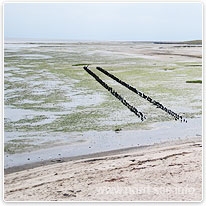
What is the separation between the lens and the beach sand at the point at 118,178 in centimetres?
714

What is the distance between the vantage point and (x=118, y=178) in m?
8.43

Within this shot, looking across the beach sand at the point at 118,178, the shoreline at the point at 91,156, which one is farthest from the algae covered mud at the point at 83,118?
the beach sand at the point at 118,178

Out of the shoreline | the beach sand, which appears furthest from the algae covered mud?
the beach sand

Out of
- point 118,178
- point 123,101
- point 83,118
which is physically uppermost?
point 123,101

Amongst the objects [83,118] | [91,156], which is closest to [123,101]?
[83,118]

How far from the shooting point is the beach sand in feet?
23.4

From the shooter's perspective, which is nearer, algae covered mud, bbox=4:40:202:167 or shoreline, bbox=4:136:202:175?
shoreline, bbox=4:136:202:175

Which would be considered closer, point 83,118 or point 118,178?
point 118,178

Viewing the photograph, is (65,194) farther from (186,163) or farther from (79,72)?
(79,72)

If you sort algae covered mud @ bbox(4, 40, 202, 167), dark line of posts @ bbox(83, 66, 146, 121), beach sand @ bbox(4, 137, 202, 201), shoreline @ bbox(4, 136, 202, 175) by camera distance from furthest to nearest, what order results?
dark line of posts @ bbox(83, 66, 146, 121) < algae covered mud @ bbox(4, 40, 202, 167) < shoreline @ bbox(4, 136, 202, 175) < beach sand @ bbox(4, 137, 202, 201)

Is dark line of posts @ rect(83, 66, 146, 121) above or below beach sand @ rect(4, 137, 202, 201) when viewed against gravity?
A: above

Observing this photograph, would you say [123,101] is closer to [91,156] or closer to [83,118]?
[83,118]

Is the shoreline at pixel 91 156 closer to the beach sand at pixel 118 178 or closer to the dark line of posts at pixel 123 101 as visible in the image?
the beach sand at pixel 118 178

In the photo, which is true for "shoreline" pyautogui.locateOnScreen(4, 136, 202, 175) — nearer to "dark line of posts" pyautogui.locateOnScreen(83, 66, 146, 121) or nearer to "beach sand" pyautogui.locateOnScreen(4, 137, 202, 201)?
"beach sand" pyautogui.locateOnScreen(4, 137, 202, 201)
